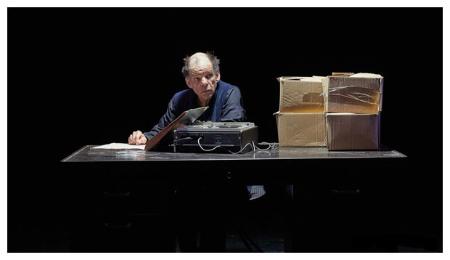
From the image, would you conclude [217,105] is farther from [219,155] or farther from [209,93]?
[219,155]

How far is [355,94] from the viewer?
183 inches

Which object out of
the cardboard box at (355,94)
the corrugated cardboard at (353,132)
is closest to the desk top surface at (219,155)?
the corrugated cardboard at (353,132)

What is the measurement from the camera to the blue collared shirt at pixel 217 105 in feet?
17.1

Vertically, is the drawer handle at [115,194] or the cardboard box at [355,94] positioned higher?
the cardboard box at [355,94]

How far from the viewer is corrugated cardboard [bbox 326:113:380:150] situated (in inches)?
183

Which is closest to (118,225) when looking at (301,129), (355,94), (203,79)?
(301,129)

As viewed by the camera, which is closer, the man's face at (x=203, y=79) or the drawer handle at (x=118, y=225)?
the drawer handle at (x=118, y=225)

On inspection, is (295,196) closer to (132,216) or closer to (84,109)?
(132,216)

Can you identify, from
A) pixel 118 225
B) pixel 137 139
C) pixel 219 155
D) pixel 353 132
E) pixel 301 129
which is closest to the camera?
pixel 118 225

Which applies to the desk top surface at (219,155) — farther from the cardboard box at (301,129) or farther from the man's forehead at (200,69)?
the man's forehead at (200,69)

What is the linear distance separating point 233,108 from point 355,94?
2.89 feet

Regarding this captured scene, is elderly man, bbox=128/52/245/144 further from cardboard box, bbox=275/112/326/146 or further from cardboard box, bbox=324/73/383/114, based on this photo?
cardboard box, bbox=324/73/383/114

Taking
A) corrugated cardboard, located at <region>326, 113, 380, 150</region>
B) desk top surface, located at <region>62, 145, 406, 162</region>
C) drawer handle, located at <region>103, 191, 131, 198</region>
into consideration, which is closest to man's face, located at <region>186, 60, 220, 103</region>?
desk top surface, located at <region>62, 145, 406, 162</region>

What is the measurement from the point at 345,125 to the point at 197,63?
109 cm
